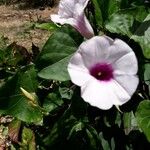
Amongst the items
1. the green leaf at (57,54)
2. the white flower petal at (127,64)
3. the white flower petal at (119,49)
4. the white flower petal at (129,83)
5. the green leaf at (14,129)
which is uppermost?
the white flower petal at (119,49)

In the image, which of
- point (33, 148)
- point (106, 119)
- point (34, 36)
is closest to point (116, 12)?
point (106, 119)

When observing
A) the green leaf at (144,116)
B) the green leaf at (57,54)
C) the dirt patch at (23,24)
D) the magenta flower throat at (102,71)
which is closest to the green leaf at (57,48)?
the green leaf at (57,54)

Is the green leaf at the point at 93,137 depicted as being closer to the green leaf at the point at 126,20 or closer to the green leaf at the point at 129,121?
the green leaf at the point at 129,121

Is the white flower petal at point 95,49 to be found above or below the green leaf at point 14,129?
above

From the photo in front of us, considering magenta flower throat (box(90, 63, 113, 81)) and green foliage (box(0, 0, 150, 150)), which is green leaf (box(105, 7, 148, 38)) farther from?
magenta flower throat (box(90, 63, 113, 81))

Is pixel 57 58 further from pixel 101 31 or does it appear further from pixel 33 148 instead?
pixel 33 148

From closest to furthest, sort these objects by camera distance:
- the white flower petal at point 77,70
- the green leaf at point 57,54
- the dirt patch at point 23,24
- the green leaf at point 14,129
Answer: the white flower petal at point 77,70, the green leaf at point 57,54, the green leaf at point 14,129, the dirt patch at point 23,24
